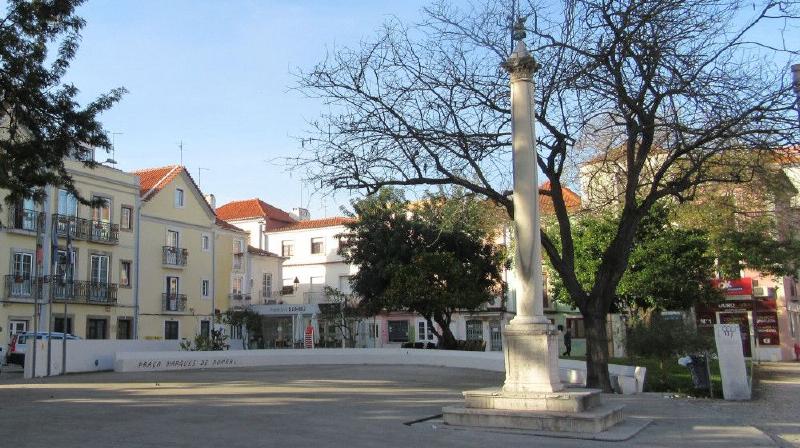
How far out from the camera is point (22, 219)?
35.8 metres

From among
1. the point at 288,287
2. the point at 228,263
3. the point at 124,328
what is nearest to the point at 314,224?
the point at 288,287

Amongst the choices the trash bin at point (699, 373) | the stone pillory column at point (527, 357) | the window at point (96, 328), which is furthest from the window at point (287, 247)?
the stone pillory column at point (527, 357)

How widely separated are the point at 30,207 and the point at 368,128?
87.9ft

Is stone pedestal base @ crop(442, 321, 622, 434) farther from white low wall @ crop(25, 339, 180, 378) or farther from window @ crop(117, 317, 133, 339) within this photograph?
window @ crop(117, 317, 133, 339)

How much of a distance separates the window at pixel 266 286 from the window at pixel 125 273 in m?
17.3

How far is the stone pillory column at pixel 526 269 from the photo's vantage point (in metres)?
11.4

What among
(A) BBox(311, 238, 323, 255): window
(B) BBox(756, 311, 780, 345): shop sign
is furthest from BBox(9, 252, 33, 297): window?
(B) BBox(756, 311, 780, 345): shop sign

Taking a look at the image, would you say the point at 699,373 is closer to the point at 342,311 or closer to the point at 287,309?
the point at 342,311

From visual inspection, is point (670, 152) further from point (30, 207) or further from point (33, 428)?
point (30, 207)

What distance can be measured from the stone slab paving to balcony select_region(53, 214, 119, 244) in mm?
18426

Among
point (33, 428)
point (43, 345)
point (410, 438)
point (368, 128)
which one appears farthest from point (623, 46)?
point (43, 345)

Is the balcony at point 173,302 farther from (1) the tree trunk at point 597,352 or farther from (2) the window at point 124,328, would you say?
(1) the tree trunk at point 597,352

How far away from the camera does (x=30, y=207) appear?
120ft

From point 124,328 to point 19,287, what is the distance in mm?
7100
